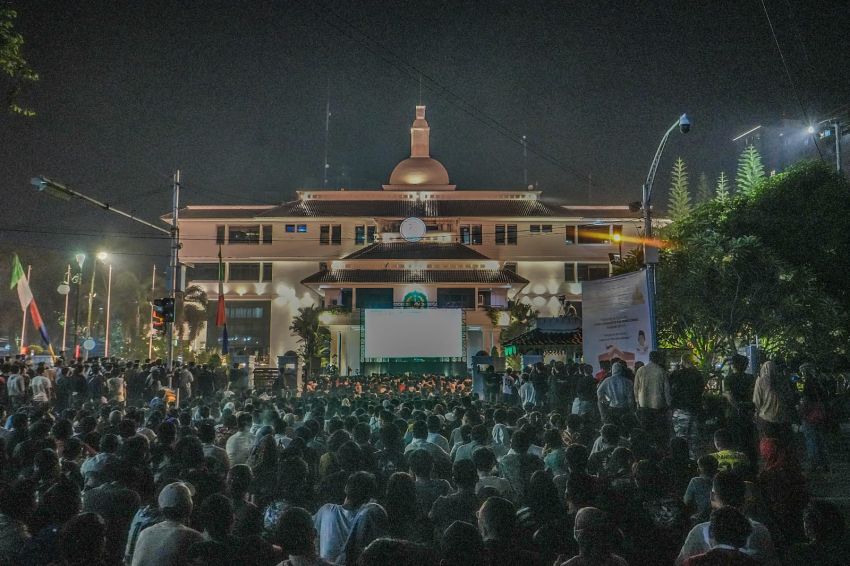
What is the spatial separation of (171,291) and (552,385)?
12.2 m

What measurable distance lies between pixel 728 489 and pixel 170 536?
4.16 metres

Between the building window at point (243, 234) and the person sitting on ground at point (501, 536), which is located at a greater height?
the building window at point (243, 234)

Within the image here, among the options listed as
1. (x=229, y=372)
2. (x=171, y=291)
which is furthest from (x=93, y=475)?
(x=229, y=372)

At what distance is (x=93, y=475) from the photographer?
748 cm

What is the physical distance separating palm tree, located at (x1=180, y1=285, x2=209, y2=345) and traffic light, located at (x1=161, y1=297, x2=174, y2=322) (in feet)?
109

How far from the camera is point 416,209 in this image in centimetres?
5600

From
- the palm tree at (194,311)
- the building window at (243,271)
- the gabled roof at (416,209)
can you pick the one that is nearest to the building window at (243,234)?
the gabled roof at (416,209)

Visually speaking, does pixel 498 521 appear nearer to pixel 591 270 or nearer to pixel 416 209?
pixel 416 209

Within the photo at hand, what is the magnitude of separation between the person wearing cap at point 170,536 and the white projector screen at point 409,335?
34.0 m

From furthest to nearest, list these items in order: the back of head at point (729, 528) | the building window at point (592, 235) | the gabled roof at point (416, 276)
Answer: the building window at point (592, 235) → the gabled roof at point (416, 276) → the back of head at point (729, 528)

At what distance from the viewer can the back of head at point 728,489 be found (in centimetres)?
579

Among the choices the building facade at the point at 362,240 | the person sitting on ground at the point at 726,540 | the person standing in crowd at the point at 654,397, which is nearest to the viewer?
the person sitting on ground at the point at 726,540

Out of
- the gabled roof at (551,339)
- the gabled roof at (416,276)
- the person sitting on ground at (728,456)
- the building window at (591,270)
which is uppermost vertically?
the building window at (591,270)

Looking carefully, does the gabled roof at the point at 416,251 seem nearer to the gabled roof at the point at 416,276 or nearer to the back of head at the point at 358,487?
the gabled roof at the point at 416,276
